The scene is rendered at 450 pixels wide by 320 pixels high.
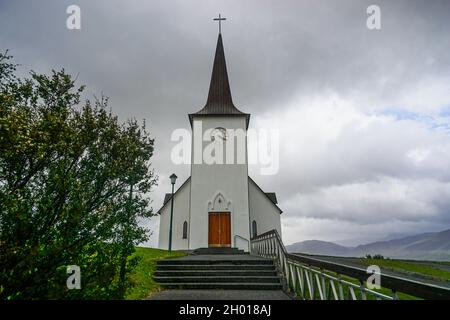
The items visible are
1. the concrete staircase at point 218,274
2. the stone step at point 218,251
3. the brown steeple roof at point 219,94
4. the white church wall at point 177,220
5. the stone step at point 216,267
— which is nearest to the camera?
the concrete staircase at point 218,274

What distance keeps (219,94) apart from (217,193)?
9958 millimetres

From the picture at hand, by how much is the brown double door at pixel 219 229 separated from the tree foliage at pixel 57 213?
1706 cm

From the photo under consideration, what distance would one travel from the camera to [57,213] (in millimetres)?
3887

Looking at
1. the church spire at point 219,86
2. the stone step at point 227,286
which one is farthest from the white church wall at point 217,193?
the stone step at point 227,286

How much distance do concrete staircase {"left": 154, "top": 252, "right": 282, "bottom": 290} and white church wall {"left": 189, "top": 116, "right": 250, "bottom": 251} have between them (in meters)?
11.2

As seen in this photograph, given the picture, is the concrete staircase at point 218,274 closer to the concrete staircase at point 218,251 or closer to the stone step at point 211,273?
the stone step at point 211,273

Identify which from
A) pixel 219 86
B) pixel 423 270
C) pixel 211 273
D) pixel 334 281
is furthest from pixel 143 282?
pixel 219 86

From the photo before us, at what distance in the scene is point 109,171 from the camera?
555 cm

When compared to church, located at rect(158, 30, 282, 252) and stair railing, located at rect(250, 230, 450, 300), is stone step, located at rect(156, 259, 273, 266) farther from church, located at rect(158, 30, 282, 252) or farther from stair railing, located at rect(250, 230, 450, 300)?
church, located at rect(158, 30, 282, 252)

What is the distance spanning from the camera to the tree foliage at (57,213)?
3.49m

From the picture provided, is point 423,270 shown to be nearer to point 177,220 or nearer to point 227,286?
point 227,286

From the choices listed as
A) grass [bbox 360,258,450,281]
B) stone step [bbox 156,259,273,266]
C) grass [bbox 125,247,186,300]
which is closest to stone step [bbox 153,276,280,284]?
grass [bbox 125,247,186,300]
